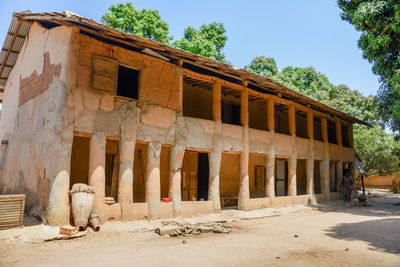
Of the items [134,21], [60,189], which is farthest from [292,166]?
[134,21]

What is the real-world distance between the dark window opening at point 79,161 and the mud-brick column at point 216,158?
443 centimetres

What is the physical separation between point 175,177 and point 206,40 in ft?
55.7

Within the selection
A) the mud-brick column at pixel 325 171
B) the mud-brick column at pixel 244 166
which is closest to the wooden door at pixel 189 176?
the mud-brick column at pixel 244 166

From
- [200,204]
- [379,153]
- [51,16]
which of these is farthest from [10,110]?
[379,153]

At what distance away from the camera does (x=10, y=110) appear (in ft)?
40.9

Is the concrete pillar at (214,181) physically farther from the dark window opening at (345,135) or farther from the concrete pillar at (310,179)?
the dark window opening at (345,135)

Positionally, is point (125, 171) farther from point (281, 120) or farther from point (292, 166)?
point (281, 120)

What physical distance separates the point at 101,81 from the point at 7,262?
16.4 ft

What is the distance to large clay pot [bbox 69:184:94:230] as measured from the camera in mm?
7352

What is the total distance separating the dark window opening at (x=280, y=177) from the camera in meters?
17.3

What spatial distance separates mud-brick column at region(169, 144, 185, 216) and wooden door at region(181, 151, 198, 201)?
2.74 meters

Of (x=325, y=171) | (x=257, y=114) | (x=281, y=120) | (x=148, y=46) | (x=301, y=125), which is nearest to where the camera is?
(x=148, y=46)

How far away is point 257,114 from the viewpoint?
1620 centimetres

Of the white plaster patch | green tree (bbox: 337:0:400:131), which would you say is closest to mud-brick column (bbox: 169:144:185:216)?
the white plaster patch
